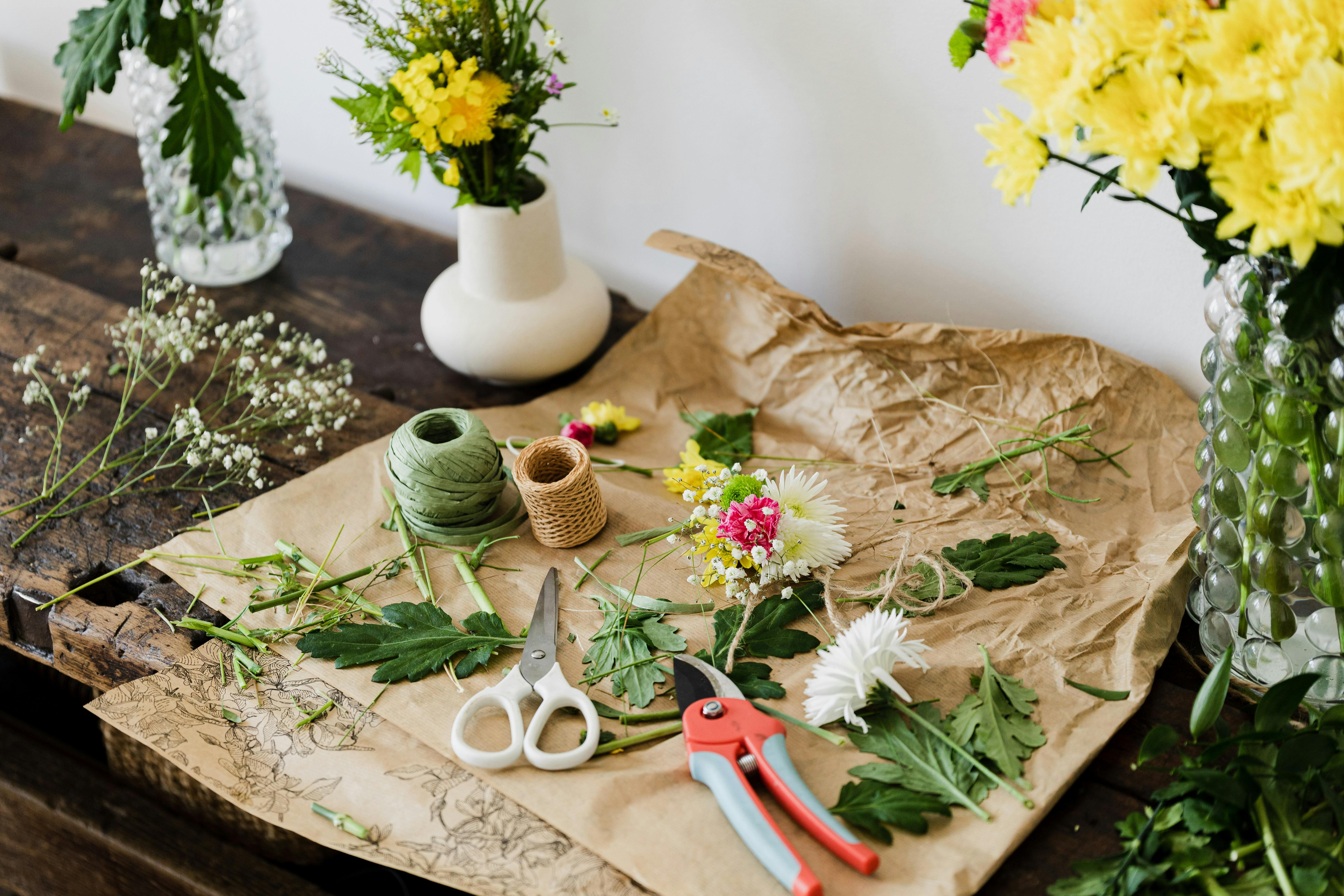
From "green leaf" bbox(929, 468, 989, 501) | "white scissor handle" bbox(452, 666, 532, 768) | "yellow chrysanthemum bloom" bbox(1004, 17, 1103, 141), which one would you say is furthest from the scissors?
"yellow chrysanthemum bloom" bbox(1004, 17, 1103, 141)

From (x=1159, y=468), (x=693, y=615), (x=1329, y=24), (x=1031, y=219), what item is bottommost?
(x=693, y=615)

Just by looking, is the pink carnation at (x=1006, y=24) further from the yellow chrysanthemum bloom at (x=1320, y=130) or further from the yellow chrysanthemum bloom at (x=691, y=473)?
the yellow chrysanthemum bloom at (x=691, y=473)

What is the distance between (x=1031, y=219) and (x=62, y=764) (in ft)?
3.38

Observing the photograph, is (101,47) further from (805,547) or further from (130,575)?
(805,547)

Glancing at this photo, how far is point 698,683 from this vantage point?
684 mm

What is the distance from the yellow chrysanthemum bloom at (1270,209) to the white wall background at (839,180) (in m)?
0.44

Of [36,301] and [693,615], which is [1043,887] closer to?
[693,615]

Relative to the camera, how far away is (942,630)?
0.73m

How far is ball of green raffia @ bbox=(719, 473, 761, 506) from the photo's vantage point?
31.4 inches

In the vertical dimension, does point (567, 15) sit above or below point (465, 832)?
above

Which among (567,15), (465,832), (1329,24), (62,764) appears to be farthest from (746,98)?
(62,764)

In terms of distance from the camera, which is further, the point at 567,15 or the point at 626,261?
the point at 626,261

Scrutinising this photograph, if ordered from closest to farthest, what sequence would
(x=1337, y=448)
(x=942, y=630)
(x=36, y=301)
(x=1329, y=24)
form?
(x=1329, y=24) → (x=1337, y=448) → (x=942, y=630) → (x=36, y=301)

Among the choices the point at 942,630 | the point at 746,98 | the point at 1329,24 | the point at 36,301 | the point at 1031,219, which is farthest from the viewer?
the point at 36,301
